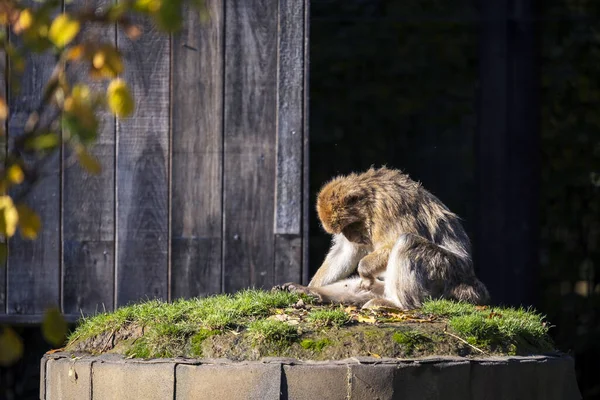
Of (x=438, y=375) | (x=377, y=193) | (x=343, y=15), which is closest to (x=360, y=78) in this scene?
(x=343, y=15)

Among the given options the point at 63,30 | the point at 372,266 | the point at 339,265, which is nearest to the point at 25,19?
the point at 63,30

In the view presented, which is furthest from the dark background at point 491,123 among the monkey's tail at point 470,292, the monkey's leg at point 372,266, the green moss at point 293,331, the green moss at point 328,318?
the green moss at point 328,318


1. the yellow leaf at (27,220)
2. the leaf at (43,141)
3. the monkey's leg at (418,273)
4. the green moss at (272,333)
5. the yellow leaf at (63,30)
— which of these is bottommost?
the green moss at (272,333)

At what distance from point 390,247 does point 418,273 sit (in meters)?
0.41

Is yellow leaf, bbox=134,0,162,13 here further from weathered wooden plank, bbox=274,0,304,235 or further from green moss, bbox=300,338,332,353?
weathered wooden plank, bbox=274,0,304,235

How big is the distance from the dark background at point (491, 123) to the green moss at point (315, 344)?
9.42 ft

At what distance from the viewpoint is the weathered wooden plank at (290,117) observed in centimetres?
680

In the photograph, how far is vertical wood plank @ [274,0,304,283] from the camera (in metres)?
6.80

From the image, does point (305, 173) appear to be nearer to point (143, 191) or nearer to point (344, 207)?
point (344, 207)

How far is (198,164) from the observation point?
22.5ft

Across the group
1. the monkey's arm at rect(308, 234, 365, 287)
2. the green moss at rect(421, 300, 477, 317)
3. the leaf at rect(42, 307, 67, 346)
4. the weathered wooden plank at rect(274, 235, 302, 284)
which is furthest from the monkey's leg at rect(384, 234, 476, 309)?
the leaf at rect(42, 307, 67, 346)

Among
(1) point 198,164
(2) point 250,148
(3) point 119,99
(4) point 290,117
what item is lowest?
(3) point 119,99

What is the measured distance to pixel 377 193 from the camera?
21.5 ft

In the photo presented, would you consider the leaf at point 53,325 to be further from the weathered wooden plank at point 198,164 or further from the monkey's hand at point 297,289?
the weathered wooden plank at point 198,164
